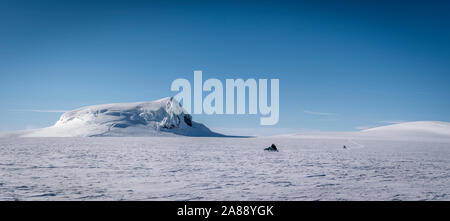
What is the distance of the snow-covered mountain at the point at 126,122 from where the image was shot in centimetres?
13561

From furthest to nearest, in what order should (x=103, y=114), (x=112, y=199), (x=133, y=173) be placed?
(x=103, y=114) → (x=133, y=173) → (x=112, y=199)

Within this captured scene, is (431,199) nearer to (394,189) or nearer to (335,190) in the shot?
(394,189)

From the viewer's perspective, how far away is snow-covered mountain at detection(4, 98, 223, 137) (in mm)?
135613

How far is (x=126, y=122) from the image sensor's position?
149 metres
